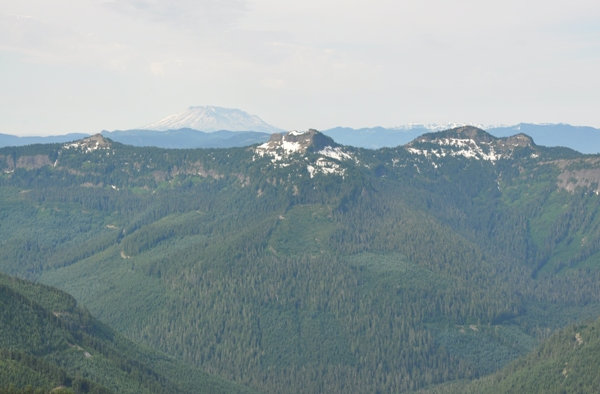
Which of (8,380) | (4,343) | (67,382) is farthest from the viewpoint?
(4,343)

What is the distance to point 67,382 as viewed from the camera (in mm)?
182125

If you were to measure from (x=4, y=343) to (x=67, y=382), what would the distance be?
1182 inches

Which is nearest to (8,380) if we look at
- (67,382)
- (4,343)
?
(67,382)

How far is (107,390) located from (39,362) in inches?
767

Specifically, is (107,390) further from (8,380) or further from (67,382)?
(8,380)

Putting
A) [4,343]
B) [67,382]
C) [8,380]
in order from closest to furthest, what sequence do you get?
[8,380] < [67,382] < [4,343]

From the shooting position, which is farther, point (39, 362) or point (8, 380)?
point (39, 362)

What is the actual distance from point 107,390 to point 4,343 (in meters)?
36.0

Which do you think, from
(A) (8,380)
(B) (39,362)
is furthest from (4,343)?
(A) (8,380)

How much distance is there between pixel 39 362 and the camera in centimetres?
18675

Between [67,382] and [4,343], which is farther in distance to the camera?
[4,343]

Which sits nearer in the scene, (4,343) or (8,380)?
(8,380)

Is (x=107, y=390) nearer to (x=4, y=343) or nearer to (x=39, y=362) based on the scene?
(x=39, y=362)

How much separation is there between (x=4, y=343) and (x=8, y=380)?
Result: 33.1 m
